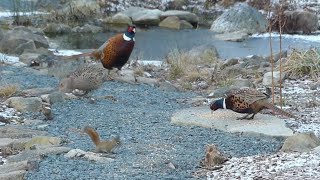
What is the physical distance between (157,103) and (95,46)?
322 inches

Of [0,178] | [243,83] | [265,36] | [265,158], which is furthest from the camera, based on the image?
[265,36]

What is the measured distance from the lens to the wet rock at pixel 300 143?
5.96 metres

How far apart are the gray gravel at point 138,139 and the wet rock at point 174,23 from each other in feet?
36.8

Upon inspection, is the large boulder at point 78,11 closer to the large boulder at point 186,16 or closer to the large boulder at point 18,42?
the large boulder at point 186,16

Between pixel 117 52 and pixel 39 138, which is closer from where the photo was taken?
pixel 39 138

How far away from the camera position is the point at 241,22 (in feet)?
65.6

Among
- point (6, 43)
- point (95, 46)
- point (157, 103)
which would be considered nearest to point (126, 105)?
point (157, 103)

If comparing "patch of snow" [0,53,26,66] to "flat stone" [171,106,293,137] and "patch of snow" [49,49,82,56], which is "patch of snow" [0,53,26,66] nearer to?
"patch of snow" [49,49,82,56]

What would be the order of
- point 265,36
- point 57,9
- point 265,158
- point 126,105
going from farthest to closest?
point 57,9 < point 265,36 < point 126,105 < point 265,158

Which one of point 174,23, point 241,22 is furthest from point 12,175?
point 174,23

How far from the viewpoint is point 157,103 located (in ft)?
29.0

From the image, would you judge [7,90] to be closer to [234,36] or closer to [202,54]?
[202,54]

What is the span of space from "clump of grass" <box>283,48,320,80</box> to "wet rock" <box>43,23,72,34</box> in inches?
366

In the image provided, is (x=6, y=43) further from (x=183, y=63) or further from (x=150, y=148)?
(x=150, y=148)
